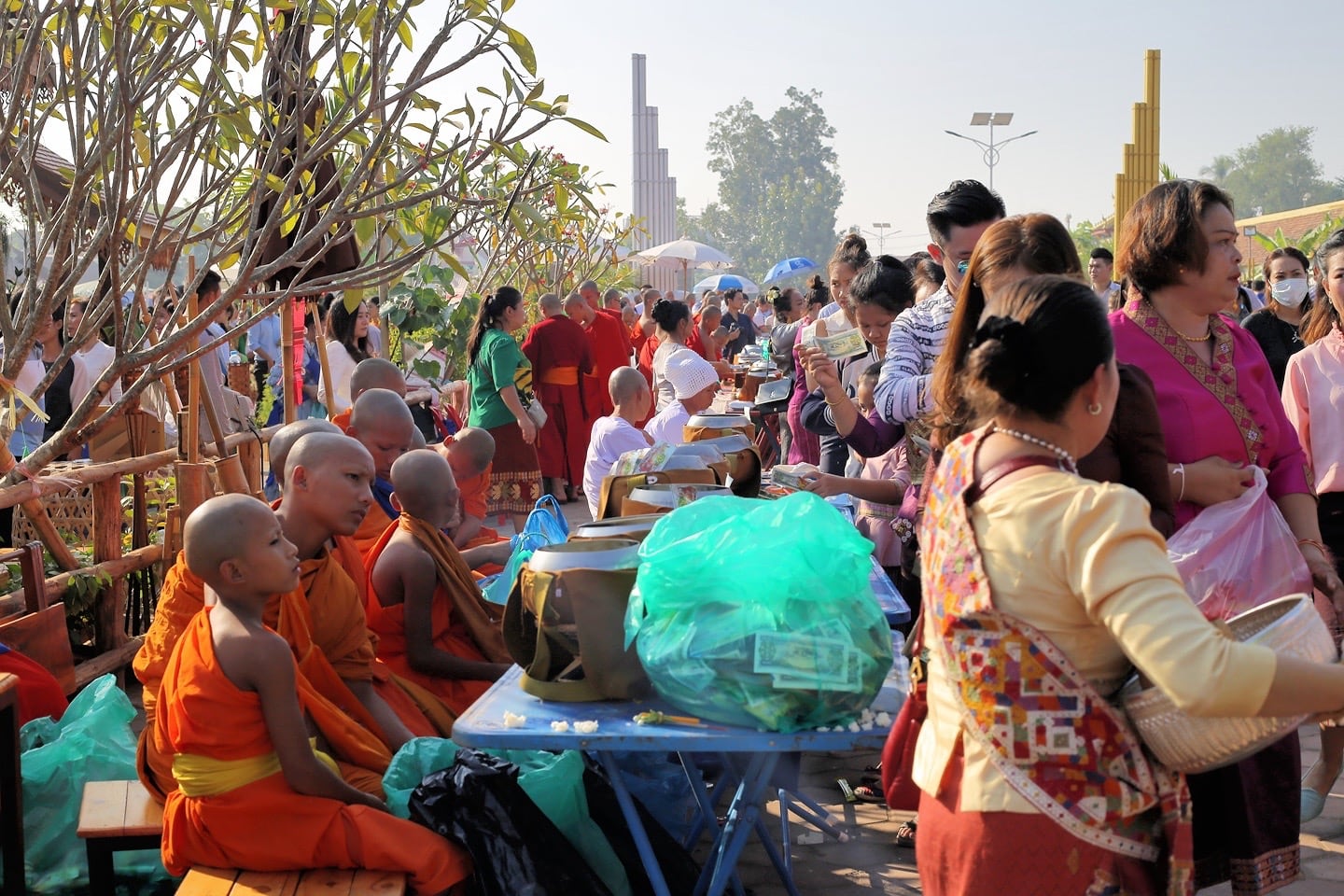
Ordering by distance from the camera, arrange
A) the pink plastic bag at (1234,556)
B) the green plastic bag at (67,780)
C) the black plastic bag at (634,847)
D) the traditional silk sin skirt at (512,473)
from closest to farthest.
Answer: the pink plastic bag at (1234,556) < the black plastic bag at (634,847) < the green plastic bag at (67,780) < the traditional silk sin skirt at (512,473)

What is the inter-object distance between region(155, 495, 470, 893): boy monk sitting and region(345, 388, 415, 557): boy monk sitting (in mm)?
1685

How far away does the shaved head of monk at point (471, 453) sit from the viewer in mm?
5227

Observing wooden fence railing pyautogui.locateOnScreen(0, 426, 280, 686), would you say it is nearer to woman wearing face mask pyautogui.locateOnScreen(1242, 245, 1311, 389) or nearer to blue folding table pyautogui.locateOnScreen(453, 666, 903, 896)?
blue folding table pyautogui.locateOnScreen(453, 666, 903, 896)

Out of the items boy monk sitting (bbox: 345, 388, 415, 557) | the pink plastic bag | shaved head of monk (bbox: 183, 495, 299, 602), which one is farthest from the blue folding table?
boy monk sitting (bbox: 345, 388, 415, 557)

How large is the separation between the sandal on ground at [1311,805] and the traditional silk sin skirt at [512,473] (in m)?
6.22

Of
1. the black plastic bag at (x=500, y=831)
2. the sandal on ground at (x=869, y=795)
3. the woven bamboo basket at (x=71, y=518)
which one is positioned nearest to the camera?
the black plastic bag at (x=500, y=831)

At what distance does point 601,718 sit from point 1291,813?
135cm

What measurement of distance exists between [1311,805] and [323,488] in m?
3.08

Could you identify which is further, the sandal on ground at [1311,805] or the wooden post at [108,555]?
the wooden post at [108,555]

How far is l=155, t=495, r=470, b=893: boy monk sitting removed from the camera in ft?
9.45

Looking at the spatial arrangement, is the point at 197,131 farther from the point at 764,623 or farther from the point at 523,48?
the point at 764,623

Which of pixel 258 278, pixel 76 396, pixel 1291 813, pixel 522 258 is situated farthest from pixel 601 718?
pixel 522 258

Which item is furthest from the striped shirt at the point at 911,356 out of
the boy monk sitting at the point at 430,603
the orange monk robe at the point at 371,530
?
the orange monk robe at the point at 371,530

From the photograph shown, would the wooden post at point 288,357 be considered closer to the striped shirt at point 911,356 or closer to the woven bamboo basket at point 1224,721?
the striped shirt at point 911,356
